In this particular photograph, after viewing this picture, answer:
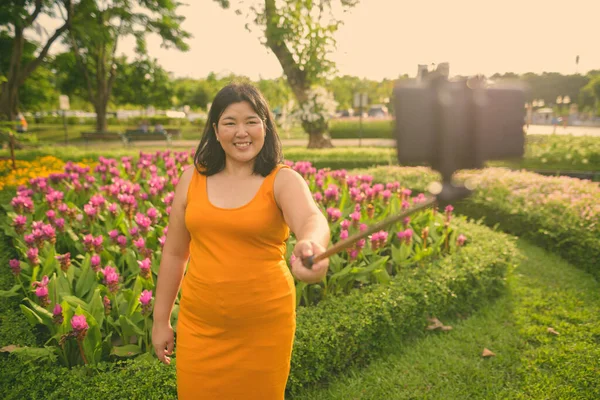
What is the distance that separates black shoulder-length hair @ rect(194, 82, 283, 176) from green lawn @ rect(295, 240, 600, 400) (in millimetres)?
2025

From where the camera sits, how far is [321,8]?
1836cm

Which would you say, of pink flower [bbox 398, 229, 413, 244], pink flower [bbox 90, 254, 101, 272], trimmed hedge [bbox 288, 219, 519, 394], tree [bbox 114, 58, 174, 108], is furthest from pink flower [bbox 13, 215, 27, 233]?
tree [bbox 114, 58, 174, 108]

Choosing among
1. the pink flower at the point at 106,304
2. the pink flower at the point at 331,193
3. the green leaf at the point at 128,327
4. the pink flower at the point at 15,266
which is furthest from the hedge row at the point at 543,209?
the pink flower at the point at 15,266

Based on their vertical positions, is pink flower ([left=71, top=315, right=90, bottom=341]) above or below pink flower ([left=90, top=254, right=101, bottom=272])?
below

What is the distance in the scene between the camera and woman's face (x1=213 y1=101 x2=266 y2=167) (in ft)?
5.70

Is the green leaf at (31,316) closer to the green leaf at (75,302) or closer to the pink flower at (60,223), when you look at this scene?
the green leaf at (75,302)

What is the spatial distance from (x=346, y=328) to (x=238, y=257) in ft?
6.16

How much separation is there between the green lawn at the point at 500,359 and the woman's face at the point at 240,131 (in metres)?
2.11

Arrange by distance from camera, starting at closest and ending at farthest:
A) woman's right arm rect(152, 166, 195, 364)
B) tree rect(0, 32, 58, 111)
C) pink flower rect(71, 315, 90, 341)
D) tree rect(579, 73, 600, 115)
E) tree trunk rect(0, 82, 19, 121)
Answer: woman's right arm rect(152, 166, 195, 364)
pink flower rect(71, 315, 90, 341)
tree trunk rect(0, 82, 19, 121)
tree rect(0, 32, 58, 111)
tree rect(579, 73, 600, 115)

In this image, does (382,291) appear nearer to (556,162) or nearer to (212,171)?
(212,171)

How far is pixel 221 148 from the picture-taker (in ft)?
6.22

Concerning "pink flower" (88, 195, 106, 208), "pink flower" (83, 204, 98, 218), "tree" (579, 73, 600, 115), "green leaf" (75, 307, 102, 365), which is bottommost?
"green leaf" (75, 307, 102, 365)

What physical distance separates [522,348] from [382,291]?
129 cm

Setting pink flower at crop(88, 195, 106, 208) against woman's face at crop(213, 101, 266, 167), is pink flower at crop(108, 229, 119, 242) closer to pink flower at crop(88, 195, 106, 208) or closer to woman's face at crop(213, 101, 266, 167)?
pink flower at crop(88, 195, 106, 208)
